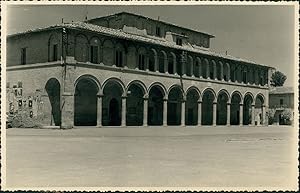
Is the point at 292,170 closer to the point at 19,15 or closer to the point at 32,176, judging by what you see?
the point at 32,176

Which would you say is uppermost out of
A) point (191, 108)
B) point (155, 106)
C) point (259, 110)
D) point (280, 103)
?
point (280, 103)

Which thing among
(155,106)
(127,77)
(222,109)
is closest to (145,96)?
(127,77)

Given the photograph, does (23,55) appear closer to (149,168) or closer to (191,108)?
(191,108)

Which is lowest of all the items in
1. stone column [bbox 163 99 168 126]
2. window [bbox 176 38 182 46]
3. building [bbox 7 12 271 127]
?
stone column [bbox 163 99 168 126]

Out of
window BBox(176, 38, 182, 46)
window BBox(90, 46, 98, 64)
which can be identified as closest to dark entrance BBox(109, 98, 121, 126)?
window BBox(90, 46, 98, 64)

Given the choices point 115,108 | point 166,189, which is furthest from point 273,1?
point 115,108

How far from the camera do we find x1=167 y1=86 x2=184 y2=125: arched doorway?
38.5m

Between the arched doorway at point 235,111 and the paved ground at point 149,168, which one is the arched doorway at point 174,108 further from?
the paved ground at point 149,168

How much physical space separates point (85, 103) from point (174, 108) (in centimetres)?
997

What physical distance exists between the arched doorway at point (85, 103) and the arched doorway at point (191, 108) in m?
10.8

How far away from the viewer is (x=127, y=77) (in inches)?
1253

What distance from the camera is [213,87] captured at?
3981 centimetres

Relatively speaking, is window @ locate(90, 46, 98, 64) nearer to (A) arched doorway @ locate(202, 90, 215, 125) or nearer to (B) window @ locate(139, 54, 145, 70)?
(B) window @ locate(139, 54, 145, 70)

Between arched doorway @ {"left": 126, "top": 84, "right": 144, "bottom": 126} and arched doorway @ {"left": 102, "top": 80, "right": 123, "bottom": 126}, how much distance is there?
1004 millimetres
